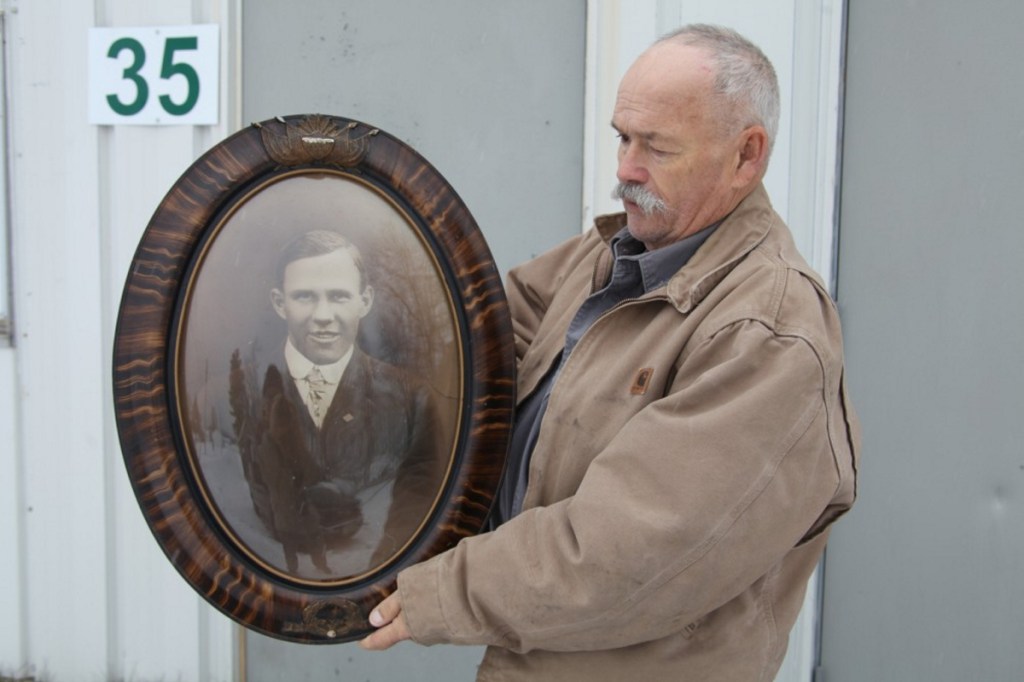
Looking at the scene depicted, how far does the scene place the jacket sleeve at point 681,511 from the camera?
103 cm

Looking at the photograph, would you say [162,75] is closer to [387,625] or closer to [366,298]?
[366,298]

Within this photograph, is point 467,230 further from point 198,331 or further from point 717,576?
point 717,576

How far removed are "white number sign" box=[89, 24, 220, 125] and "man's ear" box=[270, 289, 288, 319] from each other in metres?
1.23

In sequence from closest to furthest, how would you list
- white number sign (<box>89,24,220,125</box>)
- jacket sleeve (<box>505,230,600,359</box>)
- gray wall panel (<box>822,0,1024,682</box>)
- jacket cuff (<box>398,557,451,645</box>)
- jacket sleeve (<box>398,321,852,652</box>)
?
jacket sleeve (<box>398,321,852,652</box>) < jacket cuff (<box>398,557,451,645</box>) < jacket sleeve (<box>505,230,600,359</box>) < gray wall panel (<box>822,0,1024,682</box>) < white number sign (<box>89,24,220,125</box>)

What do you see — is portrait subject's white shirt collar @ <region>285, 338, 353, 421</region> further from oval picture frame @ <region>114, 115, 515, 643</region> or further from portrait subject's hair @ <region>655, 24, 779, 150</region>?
portrait subject's hair @ <region>655, 24, 779, 150</region>

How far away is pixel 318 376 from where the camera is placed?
124 centimetres

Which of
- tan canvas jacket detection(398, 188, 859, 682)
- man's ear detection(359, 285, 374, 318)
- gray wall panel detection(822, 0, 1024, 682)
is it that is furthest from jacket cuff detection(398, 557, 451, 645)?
gray wall panel detection(822, 0, 1024, 682)

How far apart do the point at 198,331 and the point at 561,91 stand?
1.29 m

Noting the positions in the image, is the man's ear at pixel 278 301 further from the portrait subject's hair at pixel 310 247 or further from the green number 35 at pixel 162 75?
the green number 35 at pixel 162 75

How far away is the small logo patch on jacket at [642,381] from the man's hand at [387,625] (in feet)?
1.39

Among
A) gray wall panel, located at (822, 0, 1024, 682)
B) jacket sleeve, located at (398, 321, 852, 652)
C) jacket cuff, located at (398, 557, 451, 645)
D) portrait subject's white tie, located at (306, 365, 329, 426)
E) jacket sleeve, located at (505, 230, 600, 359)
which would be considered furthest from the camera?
gray wall panel, located at (822, 0, 1024, 682)

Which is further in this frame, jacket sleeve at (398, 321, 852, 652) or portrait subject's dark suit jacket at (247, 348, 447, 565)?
portrait subject's dark suit jacket at (247, 348, 447, 565)

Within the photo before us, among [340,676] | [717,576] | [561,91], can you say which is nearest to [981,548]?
[717,576]

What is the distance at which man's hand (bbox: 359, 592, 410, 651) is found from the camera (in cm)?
118
